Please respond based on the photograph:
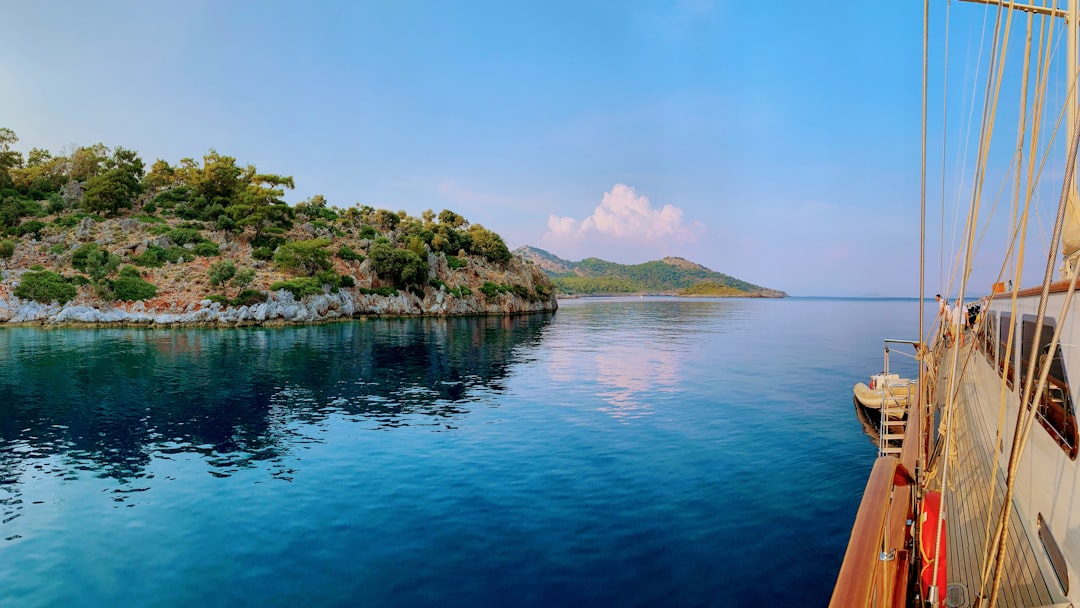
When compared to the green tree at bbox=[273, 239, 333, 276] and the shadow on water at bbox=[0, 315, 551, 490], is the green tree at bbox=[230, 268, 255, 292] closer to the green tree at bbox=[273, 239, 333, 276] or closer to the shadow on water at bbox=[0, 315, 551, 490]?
→ the green tree at bbox=[273, 239, 333, 276]

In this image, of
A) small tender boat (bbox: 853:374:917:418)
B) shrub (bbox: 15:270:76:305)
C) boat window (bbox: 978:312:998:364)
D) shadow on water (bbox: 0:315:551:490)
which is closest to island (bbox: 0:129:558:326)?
shrub (bbox: 15:270:76:305)

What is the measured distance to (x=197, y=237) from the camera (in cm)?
9556

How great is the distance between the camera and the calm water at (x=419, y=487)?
39.3 ft

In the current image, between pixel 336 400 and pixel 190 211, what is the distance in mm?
99203

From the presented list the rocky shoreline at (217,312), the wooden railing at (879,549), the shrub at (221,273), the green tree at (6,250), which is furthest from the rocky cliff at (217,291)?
the wooden railing at (879,549)

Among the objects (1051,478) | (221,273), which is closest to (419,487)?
(1051,478)

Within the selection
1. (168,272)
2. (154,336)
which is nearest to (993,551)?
(154,336)

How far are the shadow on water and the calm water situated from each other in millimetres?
213

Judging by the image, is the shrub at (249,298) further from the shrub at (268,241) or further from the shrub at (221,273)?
→ the shrub at (268,241)

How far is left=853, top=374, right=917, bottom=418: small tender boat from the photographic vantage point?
83.7 ft

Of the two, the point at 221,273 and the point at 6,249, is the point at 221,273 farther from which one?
the point at 6,249

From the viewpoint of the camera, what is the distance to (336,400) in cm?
3058

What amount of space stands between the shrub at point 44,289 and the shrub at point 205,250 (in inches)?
782

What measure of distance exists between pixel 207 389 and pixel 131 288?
184ft
